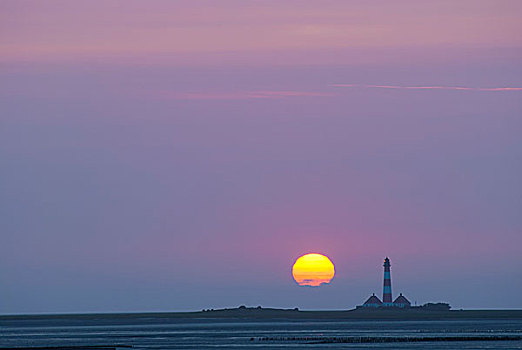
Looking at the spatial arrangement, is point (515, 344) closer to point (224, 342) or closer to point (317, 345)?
point (317, 345)

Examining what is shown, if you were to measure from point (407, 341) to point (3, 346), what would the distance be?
29352 mm

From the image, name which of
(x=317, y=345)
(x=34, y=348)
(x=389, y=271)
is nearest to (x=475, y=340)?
(x=317, y=345)

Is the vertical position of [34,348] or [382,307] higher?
[382,307]

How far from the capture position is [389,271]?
171000 mm

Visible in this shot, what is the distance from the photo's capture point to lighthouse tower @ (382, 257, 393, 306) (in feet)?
556

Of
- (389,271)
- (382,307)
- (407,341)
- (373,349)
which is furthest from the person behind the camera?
(382,307)

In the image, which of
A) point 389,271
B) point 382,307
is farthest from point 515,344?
point 382,307

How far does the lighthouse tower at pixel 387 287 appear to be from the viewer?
169 meters

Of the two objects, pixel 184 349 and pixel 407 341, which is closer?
pixel 184 349

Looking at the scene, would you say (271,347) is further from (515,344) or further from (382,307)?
(382,307)

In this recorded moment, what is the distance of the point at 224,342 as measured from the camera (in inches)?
3282

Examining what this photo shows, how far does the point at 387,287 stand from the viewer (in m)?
180

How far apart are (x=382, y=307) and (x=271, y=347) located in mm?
116565

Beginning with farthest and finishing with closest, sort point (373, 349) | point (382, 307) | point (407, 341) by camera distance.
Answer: point (382, 307) → point (407, 341) → point (373, 349)
